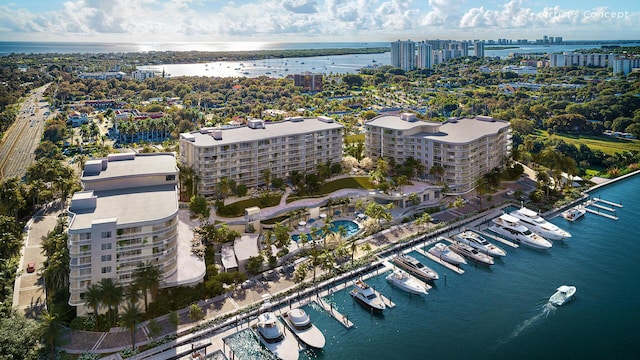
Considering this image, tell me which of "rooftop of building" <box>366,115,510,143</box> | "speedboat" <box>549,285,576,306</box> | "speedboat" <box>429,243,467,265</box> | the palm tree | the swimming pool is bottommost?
"speedboat" <box>549,285,576,306</box>

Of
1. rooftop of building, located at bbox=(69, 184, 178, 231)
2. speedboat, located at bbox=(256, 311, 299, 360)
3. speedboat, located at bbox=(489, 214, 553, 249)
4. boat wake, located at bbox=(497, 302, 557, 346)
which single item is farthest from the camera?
speedboat, located at bbox=(489, 214, 553, 249)

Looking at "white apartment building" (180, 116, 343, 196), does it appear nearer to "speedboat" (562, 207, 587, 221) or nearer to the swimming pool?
the swimming pool

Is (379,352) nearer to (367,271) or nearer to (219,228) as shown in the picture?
(367,271)

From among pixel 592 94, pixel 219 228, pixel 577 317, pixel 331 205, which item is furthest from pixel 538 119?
pixel 219 228

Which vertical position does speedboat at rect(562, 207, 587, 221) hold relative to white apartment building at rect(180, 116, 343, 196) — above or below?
below

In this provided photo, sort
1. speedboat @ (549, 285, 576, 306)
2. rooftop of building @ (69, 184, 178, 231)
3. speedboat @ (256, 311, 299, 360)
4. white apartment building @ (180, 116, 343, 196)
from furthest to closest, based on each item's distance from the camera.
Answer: white apartment building @ (180, 116, 343, 196) < speedboat @ (549, 285, 576, 306) < rooftop of building @ (69, 184, 178, 231) < speedboat @ (256, 311, 299, 360)

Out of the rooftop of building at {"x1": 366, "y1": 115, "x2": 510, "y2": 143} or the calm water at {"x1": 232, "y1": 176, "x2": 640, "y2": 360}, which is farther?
the rooftop of building at {"x1": 366, "y1": 115, "x2": 510, "y2": 143}

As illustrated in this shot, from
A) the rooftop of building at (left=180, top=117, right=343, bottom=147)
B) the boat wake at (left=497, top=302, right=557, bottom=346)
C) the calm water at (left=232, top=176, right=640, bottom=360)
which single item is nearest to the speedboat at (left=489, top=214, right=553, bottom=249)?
the calm water at (left=232, top=176, right=640, bottom=360)
